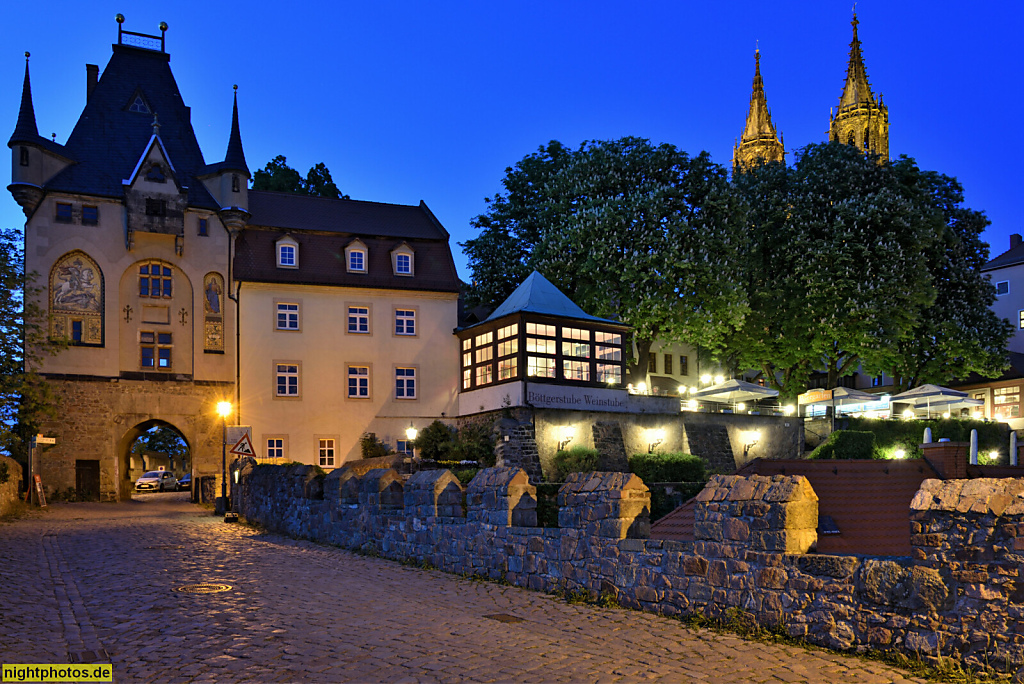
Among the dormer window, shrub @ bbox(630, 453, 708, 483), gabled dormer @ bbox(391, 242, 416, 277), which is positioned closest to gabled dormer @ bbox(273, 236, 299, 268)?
the dormer window

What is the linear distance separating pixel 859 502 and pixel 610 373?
1861 cm

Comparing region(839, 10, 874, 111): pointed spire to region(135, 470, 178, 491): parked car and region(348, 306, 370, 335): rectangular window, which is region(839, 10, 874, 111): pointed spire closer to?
region(348, 306, 370, 335): rectangular window

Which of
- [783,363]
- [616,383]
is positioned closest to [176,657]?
[616,383]

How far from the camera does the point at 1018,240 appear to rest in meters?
59.6

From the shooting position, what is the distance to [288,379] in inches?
1435

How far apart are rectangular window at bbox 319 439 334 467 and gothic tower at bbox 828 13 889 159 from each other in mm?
71763

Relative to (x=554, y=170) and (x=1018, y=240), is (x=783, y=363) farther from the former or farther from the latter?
(x=1018, y=240)

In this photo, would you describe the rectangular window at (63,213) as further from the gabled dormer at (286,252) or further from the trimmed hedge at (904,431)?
the trimmed hedge at (904,431)

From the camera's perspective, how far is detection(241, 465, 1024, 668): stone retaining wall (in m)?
6.18

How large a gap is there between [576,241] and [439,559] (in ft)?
84.0

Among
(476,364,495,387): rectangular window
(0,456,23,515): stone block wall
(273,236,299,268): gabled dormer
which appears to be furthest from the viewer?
(273,236,299,268): gabled dormer

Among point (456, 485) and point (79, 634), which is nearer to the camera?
point (79, 634)

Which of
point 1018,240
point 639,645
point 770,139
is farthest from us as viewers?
point 770,139

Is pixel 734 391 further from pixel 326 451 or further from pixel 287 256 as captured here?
pixel 287 256
